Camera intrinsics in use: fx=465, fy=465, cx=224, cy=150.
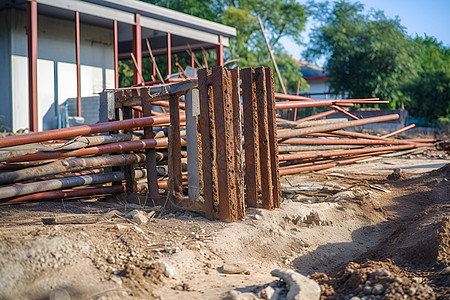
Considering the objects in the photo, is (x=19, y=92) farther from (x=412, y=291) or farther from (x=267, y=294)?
(x=412, y=291)

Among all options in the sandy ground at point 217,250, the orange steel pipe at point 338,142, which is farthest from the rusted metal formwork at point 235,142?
the orange steel pipe at point 338,142

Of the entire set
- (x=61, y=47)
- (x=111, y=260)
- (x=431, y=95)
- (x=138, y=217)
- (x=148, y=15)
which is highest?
(x=148, y=15)

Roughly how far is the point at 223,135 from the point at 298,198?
1.79m

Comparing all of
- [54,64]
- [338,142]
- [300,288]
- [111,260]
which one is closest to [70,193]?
[111,260]

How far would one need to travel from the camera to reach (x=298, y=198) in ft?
18.6

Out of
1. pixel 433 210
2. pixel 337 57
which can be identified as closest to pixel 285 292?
pixel 433 210

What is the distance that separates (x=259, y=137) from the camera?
15.8 ft

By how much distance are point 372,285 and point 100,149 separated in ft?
10.7

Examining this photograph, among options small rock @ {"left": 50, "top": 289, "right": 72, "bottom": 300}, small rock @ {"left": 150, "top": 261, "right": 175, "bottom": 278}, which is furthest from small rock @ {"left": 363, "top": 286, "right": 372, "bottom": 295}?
small rock @ {"left": 50, "top": 289, "right": 72, "bottom": 300}

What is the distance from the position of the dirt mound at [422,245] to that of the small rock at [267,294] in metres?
1.28

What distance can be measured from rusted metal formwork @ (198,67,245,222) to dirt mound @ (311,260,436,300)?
4.25 feet

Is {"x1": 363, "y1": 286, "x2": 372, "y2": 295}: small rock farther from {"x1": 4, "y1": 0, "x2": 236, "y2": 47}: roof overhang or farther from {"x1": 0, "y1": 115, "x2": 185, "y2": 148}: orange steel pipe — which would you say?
{"x1": 4, "y1": 0, "x2": 236, "y2": 47}: roof overhang

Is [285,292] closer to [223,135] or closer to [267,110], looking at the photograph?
[223,135]

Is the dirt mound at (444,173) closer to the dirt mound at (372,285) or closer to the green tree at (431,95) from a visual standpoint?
the dirt mound at (372,285)
